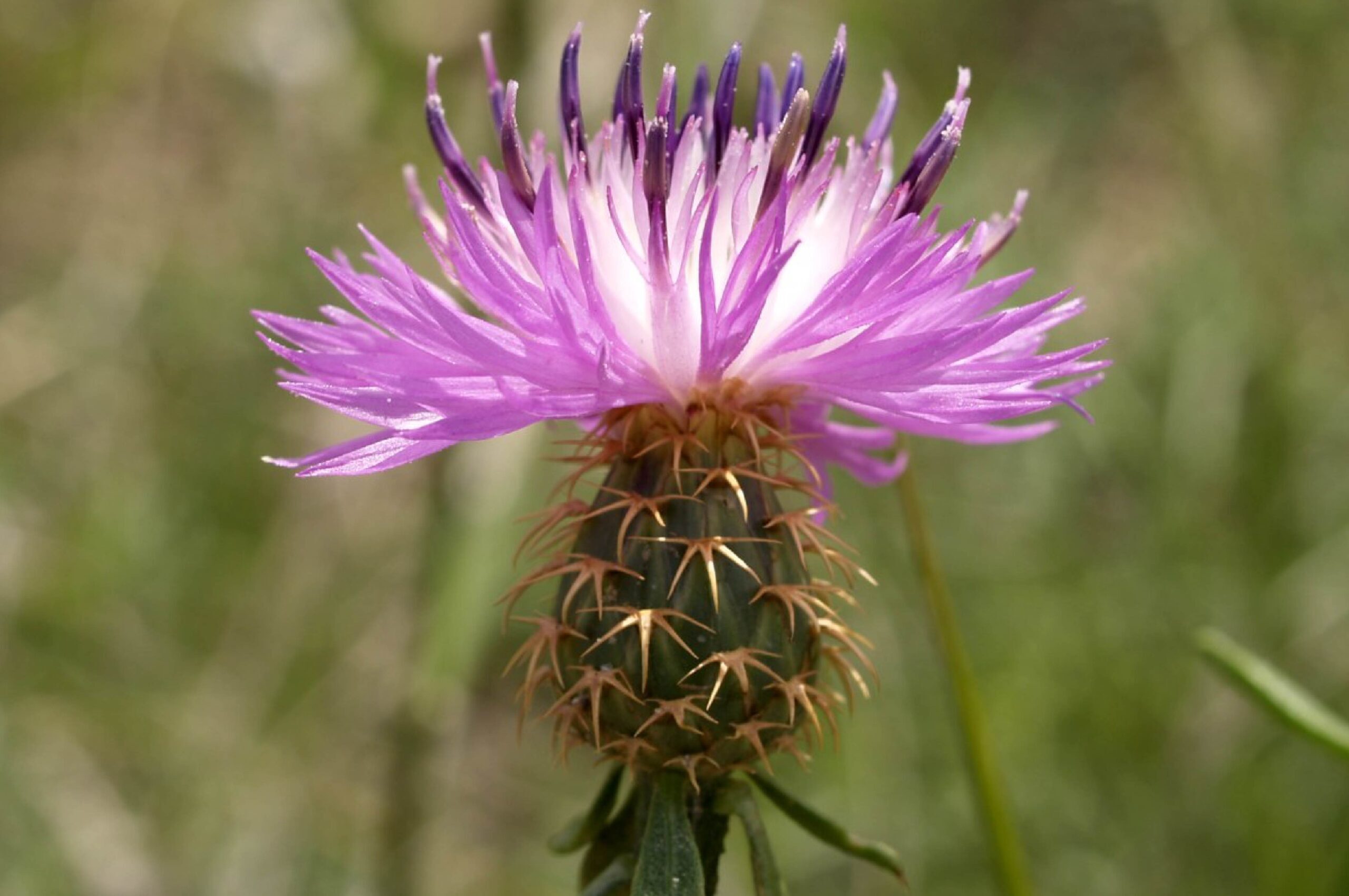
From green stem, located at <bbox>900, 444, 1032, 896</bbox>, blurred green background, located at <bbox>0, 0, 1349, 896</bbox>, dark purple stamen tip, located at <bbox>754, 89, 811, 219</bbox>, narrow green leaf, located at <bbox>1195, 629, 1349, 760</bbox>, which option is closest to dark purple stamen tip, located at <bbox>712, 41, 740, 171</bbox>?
dark purple stamen tip, located at <bbox>754, 89, 811, 219</bbox>

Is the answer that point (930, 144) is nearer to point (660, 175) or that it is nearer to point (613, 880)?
point (660, 175)

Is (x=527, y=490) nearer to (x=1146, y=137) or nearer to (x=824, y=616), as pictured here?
(x=824, y=616)

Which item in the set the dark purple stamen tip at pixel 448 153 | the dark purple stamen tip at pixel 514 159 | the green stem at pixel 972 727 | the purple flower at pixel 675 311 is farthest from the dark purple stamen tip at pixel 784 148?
the green stem at pixel 972 727

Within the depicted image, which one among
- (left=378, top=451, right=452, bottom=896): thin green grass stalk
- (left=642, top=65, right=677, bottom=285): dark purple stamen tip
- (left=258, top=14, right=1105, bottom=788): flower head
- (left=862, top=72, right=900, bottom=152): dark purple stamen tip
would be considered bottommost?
(left=378, top=451, right=452, bottom=896): thin green grass stalk

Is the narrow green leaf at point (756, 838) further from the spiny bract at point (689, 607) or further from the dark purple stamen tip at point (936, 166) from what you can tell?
the dark purple stamen tip at point (936, 166)

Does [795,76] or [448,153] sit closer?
[448,153]

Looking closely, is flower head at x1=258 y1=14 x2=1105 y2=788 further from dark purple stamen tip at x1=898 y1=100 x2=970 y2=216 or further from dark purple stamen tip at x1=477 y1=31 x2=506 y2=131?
dark purple stamen tip at x1=477 y1=31 x2=506 y2=131

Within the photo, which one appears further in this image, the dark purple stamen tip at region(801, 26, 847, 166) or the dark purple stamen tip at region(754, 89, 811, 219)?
the dark purple stamen tip at region(801, 26, 847, 166)

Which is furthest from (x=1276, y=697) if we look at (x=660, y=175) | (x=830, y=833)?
(x=660, y=175)
